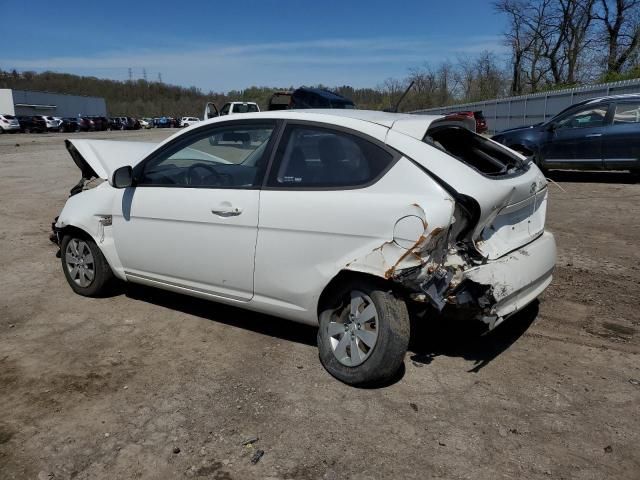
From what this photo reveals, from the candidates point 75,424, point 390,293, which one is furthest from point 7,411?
point 390,293

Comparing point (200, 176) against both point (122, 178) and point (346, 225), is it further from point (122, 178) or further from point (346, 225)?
point (346, 225)

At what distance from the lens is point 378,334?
3.23 metres

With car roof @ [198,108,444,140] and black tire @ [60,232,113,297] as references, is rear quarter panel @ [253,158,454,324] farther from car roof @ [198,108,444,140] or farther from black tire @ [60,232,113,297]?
black tire @ [60,232,113,297]

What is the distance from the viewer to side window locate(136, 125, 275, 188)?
12.7 ft

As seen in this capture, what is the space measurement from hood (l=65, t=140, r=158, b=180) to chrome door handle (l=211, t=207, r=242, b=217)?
1.51 m

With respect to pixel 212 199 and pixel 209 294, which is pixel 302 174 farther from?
pixel 209 294

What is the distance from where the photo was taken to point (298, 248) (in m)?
3.50

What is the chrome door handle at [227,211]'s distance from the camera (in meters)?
3.73

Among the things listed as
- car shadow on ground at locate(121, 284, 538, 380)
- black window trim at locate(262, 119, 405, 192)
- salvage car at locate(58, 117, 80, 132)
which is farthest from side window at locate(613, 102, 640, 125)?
salvage car at locate(58, 117, 80, 132)

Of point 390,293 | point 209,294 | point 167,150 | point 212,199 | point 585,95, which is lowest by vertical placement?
point 209,294

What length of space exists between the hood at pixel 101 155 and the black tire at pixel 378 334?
8.33 ft

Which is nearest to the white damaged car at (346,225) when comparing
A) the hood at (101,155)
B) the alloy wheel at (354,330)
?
the alloy wheel at (354,330)

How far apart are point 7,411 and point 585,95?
20.6m

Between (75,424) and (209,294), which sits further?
(209,294)
